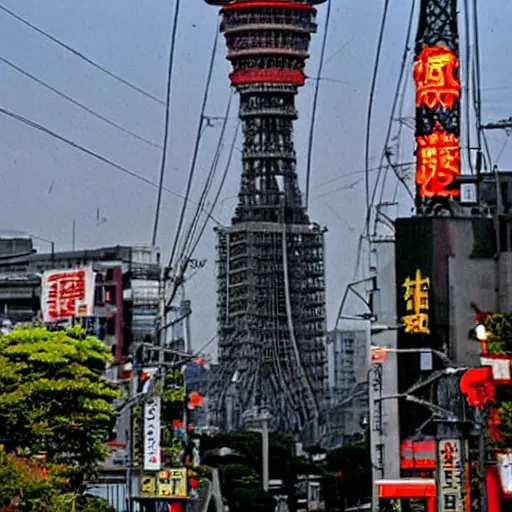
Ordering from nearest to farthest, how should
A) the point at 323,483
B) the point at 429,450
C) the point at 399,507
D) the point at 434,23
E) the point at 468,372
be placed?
the point at 468,372, the point at 429,450, the point at 399,507, the point at 434,23, the point at 323,483

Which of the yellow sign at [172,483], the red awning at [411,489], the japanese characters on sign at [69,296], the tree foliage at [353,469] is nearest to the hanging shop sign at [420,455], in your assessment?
the red awning at [411,489]

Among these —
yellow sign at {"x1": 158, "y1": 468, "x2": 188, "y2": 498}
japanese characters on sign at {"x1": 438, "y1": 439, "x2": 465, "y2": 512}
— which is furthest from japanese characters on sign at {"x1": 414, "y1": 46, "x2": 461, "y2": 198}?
japanese characters on sign at {"x1": 438, "y1": 439, "x2": 465, "y2": 512}

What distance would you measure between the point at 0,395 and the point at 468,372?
14941 mm

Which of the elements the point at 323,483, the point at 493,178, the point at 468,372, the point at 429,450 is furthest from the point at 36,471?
the point at 323,483

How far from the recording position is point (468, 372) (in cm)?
5791

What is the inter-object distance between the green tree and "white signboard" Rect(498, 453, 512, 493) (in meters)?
13.3

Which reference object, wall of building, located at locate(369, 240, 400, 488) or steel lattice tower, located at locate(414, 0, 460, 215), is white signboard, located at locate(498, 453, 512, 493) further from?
steel lattice tower, located at locate(414, 0, 460, 215)

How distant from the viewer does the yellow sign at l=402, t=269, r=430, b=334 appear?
Answer: 290ft

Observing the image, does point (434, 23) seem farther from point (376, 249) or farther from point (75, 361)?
point (75, 361)

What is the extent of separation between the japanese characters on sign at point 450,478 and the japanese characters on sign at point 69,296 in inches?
1756

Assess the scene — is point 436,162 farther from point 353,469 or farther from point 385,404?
point 353,469

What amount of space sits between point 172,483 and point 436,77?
4453 cm

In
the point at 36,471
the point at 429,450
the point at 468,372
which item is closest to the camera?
the point at 36,471

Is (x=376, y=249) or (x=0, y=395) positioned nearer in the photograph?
(x=0, y=395)
